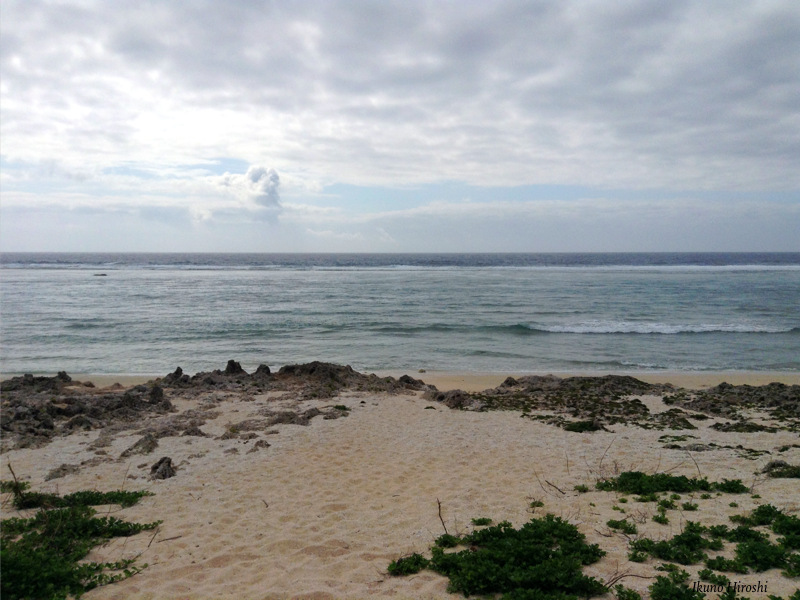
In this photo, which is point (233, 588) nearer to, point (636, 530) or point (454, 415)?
point (636, 530)

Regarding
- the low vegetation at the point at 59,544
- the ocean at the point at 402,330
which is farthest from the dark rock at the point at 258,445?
the ocean at the point at 402,330

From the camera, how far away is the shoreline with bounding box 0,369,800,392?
15.6m

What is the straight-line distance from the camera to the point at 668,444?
8938mm

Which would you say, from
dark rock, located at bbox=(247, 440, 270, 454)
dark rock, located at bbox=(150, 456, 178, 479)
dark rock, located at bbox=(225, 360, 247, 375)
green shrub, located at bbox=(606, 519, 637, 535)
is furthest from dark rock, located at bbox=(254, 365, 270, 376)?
green shrub, located at bbox=(606, 519, 637, 535)

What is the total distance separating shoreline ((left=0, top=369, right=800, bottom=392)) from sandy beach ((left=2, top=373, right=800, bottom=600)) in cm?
432

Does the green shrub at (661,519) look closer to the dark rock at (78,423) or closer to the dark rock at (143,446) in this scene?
the dark rock at (143,446)

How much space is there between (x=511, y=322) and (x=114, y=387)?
20.7m

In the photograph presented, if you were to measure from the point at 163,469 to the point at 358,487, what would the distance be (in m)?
3.05

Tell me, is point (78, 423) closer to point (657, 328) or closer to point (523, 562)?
point (523, 562)

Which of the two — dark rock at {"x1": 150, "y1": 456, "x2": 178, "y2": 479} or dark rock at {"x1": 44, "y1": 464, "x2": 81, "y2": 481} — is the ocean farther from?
dark rock at {"x1": 150, "y1": 456, "x2": 178, "y2": 479}

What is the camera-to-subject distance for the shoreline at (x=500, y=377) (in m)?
15.6

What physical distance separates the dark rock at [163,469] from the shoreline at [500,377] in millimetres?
8578

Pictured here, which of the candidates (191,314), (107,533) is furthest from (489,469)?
(191,314)

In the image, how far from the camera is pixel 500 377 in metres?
17.0
